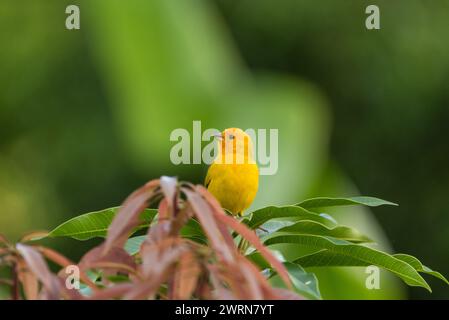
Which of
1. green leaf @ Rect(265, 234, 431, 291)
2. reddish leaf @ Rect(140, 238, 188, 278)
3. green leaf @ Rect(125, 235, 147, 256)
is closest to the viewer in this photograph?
reddish leaf @ Rect(140, 238, 188, 278)

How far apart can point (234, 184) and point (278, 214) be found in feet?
3.79

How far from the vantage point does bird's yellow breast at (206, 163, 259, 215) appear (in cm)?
227

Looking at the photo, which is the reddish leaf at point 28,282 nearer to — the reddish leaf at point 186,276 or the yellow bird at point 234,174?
the reddish leaf at point 186,276

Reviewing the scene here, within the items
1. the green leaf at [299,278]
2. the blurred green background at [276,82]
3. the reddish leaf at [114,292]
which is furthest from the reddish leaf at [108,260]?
the blurred green background at [276,82]

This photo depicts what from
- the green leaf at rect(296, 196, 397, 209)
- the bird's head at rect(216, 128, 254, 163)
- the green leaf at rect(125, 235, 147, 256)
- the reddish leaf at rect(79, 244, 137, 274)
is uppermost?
the bird's head at rect(216, 128, 254, 163)

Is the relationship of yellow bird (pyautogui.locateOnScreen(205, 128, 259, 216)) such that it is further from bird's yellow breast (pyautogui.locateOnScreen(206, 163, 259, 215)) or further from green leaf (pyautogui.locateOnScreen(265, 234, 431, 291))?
green leaf (pyautogui.locateOnScreen(265, 234, 431, 291))

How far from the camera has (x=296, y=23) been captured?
487 cm

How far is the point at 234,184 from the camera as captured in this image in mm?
2270

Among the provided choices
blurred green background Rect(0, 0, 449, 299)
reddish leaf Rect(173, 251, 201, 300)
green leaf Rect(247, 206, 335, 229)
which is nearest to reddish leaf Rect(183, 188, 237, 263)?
reddish leaf Rect(173, 251, 201, 300)

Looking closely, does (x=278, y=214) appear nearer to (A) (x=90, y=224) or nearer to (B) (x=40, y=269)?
(A) (x=90, y=224)

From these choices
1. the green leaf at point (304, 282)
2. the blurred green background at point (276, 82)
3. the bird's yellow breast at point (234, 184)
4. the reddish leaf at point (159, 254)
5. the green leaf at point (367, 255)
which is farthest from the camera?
the blurred green background at point (276, 82)

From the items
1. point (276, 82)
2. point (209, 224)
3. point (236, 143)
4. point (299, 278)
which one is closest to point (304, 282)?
point (299, 278)

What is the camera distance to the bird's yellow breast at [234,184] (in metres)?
2.27

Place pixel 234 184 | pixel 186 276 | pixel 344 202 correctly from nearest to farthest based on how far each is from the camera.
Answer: pixel 186 276, pixel 344 202, pixel 234 184
